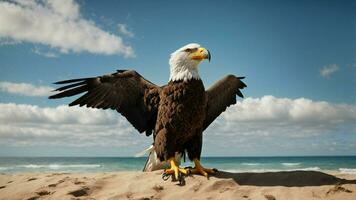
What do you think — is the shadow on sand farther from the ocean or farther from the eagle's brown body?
the ocean

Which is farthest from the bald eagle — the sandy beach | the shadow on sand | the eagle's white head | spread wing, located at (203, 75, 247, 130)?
the shadow on sand

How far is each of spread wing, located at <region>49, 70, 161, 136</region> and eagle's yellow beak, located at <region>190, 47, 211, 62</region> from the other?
2.69 feet

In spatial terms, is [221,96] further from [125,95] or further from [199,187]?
[199,187]

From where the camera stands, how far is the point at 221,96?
6770 mm

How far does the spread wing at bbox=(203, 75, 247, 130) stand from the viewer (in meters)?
6.61

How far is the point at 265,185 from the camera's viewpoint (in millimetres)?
4840

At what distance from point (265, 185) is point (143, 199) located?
1.66 meters

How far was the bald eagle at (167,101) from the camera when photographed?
17.6 feet

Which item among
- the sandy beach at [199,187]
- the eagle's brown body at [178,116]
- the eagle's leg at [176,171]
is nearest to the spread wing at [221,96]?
the eagle's brown body at [178,116]

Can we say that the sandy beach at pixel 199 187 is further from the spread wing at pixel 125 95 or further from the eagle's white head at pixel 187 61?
the eagle's white head at pixel 187 61

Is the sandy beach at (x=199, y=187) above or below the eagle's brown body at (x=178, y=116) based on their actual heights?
below

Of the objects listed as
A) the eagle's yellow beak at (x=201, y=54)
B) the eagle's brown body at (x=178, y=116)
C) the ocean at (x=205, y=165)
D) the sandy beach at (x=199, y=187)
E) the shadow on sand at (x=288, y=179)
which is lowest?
the ocean at (x=205, y=165)

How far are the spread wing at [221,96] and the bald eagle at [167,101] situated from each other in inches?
5.2

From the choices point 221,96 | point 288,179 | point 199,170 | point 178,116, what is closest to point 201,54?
point 178,116
